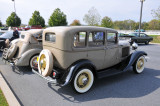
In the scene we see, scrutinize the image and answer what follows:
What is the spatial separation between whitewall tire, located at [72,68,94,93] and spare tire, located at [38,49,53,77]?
707 mm

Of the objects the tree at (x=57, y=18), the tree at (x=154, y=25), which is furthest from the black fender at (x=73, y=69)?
the tree at (x=154, y=25)

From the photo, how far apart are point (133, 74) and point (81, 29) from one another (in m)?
2.89

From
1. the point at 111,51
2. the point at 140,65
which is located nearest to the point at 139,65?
the point at 140,65

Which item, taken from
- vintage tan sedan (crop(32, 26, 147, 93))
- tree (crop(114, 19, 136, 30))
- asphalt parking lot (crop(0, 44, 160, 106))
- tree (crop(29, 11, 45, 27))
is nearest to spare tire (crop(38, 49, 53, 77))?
vintage tan sedan (crop(32, 26, 147, 93))

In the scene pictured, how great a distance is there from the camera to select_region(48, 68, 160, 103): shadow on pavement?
3447 millimetres

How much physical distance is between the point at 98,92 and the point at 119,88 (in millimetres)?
694

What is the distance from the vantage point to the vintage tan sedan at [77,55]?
3.38 metres

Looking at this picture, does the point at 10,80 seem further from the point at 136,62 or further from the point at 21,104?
the point at 136,62

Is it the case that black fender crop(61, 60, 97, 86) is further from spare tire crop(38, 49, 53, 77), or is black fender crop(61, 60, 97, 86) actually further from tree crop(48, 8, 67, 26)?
tree crop(48, 8, 67, 26)

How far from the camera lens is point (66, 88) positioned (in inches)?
154

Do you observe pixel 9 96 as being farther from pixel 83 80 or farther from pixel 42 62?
pixel 83 80

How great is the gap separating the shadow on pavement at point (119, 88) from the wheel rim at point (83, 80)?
154 mm

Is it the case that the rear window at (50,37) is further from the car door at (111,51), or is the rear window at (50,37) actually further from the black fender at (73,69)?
the car door at (111,51)

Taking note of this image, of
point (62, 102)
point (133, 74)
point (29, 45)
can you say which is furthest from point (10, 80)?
point (133, 74)
